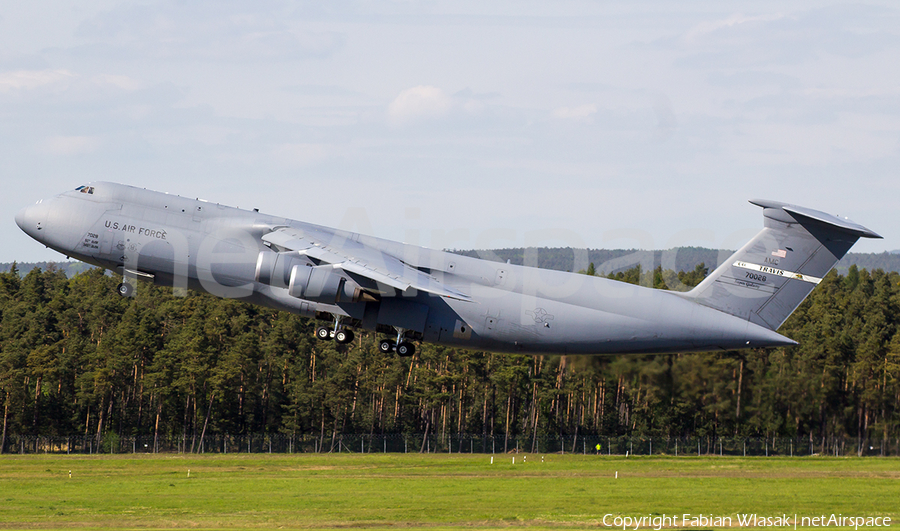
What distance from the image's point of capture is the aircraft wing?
21.7 metres

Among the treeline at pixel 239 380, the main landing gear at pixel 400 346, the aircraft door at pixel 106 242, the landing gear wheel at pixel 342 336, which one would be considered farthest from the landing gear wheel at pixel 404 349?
the treeline at pixel 239 380

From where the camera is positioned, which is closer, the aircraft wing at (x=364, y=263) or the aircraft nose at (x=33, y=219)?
the aircraft wing at (x=364, y=263)

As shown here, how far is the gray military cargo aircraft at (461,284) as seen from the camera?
23578 millimetres

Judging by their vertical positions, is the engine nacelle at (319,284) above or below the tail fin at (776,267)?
below

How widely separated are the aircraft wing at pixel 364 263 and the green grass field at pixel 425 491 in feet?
29.9

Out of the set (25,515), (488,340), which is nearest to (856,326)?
(488,340)

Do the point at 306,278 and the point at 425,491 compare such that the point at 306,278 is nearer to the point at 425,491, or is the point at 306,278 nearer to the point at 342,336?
the point at 342,336

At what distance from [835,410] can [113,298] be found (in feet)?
225

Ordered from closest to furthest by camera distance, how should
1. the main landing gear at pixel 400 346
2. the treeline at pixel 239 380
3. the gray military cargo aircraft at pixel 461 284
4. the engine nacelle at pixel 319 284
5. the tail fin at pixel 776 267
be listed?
the engine nacelle at pixel 319 284
the tail fin at pixel 776 267
the gray military cargo aircraft at pixel 461 284
the main landing gear at pixel 400 346
the treeline at pixel 239 380

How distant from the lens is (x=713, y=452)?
148 ft

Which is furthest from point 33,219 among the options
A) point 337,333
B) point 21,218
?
point 337,333

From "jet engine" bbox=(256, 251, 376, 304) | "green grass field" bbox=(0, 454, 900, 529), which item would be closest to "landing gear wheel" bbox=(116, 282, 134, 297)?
"jet engine" bbox=(256, 251, 376, 304)

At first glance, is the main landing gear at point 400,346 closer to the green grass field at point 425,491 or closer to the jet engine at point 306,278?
the jet engine at point 306,278

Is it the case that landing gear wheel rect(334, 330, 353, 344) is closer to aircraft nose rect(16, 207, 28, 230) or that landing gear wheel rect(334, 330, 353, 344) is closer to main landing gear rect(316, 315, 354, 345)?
main landing gear rect(316, 315, 354, 345)
